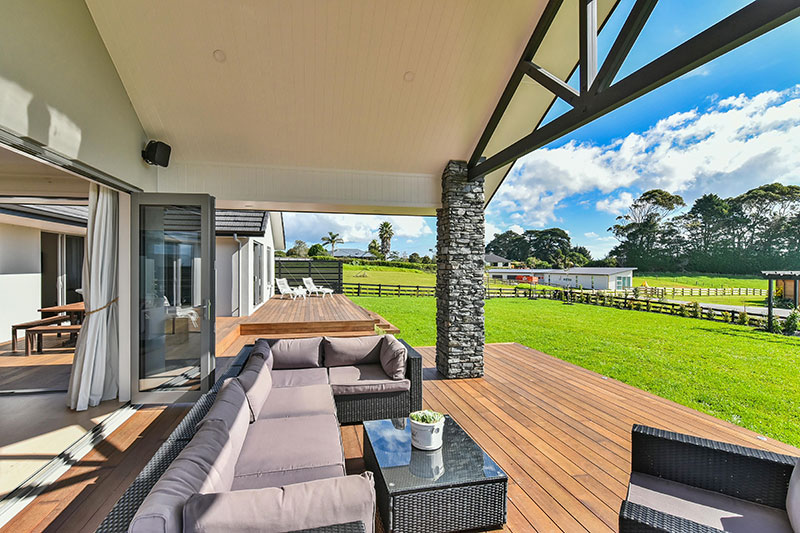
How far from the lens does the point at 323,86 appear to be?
388 centimetres

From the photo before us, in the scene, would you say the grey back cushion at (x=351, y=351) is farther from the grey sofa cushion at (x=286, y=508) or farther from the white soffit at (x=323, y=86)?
the grey sofa cushion at (x=286, y=508)

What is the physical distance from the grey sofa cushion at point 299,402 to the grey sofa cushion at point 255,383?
0.08 metres

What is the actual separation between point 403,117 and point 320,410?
3307 millimetres

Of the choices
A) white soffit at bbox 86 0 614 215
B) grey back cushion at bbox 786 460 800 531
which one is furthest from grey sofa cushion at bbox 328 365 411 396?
grey back cushion at bbox 786 460 800 531

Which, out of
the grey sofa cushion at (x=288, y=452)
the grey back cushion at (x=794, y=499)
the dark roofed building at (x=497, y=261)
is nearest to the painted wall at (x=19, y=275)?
the grey sofa cushion at (x=288, y=452)

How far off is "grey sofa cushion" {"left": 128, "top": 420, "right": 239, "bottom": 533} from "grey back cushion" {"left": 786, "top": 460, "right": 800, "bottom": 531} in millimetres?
2318

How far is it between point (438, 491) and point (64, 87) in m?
3.90

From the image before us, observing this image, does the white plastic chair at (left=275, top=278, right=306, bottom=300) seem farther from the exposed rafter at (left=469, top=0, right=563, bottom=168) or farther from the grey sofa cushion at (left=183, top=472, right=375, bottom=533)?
the grey sofa cushion at (left=183, top=472, right=375, bottom=533)

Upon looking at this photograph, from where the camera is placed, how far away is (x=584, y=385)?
15.5 feet

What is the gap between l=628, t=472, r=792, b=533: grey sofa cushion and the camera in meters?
1.56

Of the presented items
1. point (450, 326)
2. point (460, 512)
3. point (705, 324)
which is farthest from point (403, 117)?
point (705, 324)

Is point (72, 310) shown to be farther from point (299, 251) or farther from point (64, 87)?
point (299, 251)

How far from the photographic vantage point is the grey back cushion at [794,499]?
1459 millimetres

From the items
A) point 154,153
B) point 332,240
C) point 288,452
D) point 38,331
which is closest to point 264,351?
point 288,452
